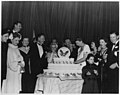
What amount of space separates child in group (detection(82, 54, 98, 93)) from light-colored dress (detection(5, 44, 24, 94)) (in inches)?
27.3

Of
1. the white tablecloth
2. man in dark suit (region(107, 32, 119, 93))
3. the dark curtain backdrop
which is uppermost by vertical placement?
the dark curtain backdrop

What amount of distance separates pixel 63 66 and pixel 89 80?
313mm

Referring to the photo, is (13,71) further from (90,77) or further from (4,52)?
(90,77)

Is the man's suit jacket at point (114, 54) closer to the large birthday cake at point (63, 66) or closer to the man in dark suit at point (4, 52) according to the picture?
the large birthday cake at point (63, 66)

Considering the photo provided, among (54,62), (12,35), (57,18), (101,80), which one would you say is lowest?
(101,80)

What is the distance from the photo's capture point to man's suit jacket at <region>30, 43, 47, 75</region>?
2.46 metres

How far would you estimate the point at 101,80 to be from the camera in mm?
2455

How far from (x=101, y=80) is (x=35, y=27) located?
896mm

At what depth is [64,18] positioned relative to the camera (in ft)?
8.13

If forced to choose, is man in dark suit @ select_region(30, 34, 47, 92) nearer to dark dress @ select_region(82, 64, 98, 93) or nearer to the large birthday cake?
the large birthday cake

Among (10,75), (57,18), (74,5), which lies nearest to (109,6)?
(74,5)

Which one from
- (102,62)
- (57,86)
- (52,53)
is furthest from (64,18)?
(57,86)

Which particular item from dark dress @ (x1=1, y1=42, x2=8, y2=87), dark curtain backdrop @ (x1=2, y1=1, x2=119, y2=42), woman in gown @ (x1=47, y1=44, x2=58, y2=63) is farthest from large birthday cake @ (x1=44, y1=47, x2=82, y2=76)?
dark dress @ (x1=1, y1=42, x2=8, y2=87)

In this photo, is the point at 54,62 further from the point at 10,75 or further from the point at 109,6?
the point at 109,6
